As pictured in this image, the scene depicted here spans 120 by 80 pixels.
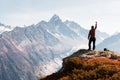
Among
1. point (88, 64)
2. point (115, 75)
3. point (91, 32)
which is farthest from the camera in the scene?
point (91, 32)

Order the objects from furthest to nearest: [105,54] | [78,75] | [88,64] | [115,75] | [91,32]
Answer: [91,32]
[105,54]
[88,64]
[78,75]
[115,75]

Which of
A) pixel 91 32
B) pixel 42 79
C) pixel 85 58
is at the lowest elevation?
pixel 42 79

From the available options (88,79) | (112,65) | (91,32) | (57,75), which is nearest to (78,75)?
(88,79)

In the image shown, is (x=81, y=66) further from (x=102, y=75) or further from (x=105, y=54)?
(x=105, y=54)

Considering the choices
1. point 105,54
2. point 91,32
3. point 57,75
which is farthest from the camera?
point 91,32

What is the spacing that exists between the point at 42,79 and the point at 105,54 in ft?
23.2

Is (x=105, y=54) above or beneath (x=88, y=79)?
above

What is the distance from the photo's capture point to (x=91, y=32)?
38.2 m

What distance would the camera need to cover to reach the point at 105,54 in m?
34.1

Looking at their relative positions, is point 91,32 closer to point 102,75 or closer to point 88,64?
point 88,64

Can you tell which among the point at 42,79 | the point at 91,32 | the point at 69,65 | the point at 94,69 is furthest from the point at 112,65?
the point at 91,32

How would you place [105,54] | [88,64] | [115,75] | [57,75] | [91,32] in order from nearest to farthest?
[115,75] < [88,64] < [57,75] < [105,54] < [91,32]

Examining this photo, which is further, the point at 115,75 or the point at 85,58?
the point at 85,58

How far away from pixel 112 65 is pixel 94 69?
56.2 inches
